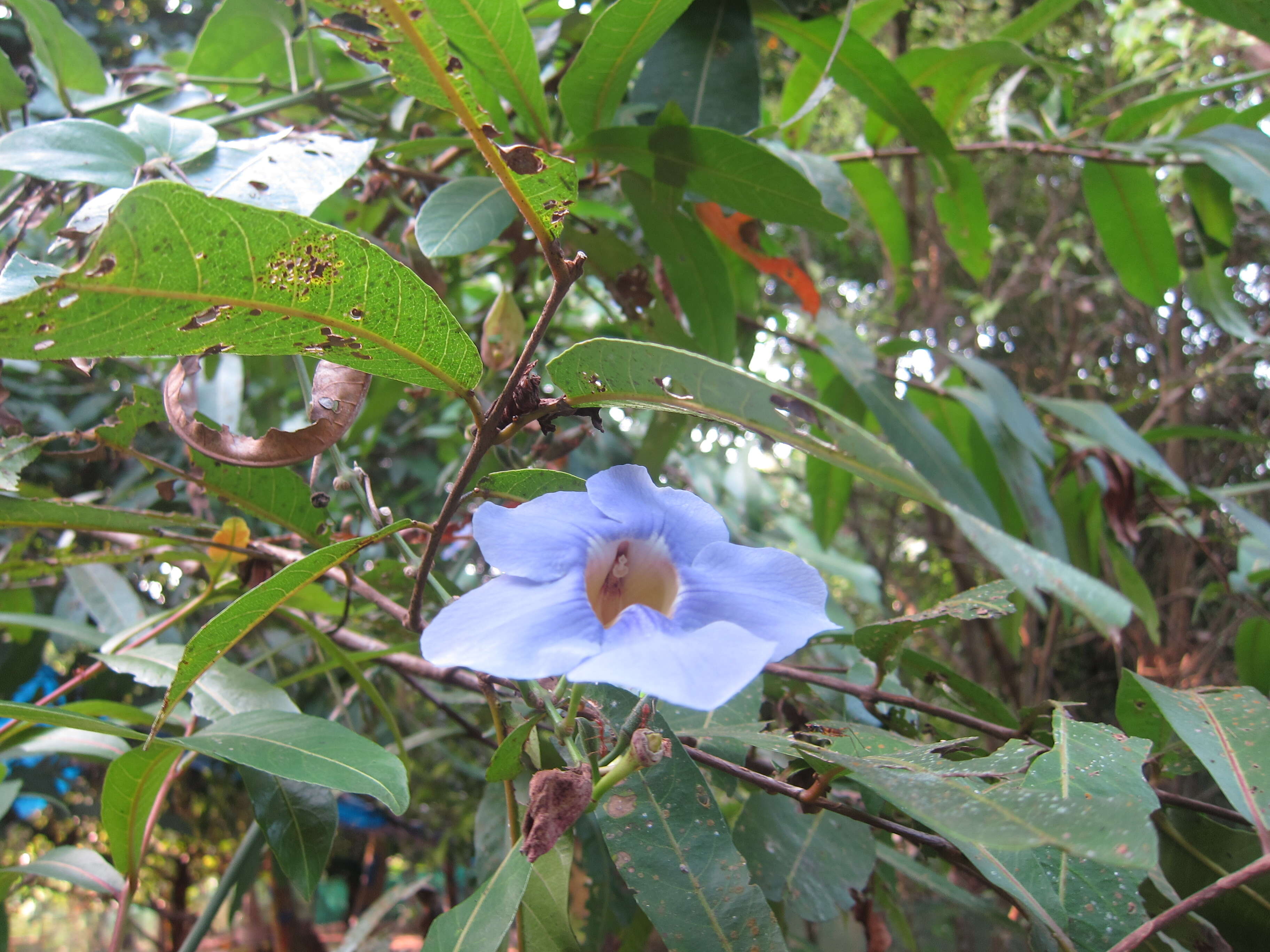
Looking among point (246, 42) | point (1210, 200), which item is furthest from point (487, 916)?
point (1210, 200)

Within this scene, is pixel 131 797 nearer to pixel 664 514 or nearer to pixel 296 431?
pixel 296 431

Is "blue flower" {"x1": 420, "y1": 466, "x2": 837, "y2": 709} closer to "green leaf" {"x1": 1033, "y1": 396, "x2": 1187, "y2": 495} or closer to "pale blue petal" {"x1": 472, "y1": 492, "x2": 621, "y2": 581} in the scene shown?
"pale blue petal" {"x1": 472, "y1": 492, "x2": 621, "y2": 581}

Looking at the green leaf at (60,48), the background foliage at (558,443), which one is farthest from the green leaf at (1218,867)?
the green leaf at (60,48)

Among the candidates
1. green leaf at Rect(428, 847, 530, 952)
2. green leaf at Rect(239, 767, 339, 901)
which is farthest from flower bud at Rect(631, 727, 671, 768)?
green leaf at Rect(239, 767, 339, 901)

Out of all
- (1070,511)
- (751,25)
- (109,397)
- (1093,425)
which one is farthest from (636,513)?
(109,397)

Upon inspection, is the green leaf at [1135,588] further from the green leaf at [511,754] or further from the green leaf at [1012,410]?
the green leaf at [511,754]

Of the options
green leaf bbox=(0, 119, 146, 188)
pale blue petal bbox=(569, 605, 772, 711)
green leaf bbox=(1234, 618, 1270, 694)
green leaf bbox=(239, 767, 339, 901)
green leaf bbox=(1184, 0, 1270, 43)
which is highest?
green leaf bbox=(1184, 0, 1270, 43)
